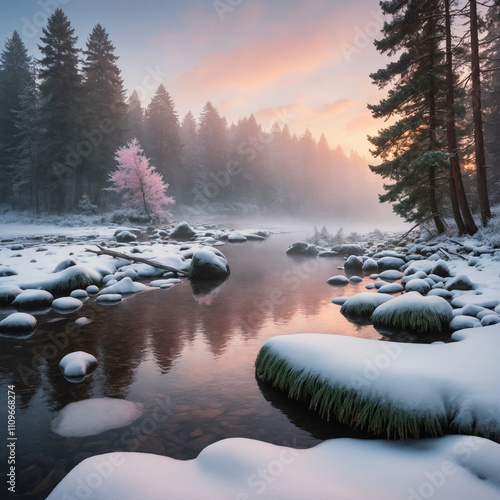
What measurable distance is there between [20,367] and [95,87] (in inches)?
1491

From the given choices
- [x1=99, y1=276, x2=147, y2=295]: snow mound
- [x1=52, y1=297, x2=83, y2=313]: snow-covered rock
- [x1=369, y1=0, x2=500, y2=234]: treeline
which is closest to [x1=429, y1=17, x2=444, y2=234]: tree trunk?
[x1=369, y1=0, x2=500, y2=234]: treeline

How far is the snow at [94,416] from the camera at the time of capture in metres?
3.14

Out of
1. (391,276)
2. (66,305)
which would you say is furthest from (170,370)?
(391,276)

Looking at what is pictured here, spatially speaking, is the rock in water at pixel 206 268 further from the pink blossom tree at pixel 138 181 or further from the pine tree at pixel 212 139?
the pine tree at pixel 212 139

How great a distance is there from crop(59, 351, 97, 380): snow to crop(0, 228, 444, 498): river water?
12 centimetres

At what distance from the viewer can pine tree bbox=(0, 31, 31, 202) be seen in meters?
36.1

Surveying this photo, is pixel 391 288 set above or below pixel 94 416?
above

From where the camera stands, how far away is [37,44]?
101 feet

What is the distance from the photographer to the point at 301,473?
2268 millimetres

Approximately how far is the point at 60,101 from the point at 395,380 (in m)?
37.6

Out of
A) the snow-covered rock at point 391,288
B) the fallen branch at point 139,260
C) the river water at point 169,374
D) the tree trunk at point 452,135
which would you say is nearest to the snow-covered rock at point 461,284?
the snow-covered rock at point 391,288

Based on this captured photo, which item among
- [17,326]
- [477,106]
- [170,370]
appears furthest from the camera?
[477,106]

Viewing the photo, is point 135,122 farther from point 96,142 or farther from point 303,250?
point 303,250

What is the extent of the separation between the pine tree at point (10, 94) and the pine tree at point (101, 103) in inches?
271
